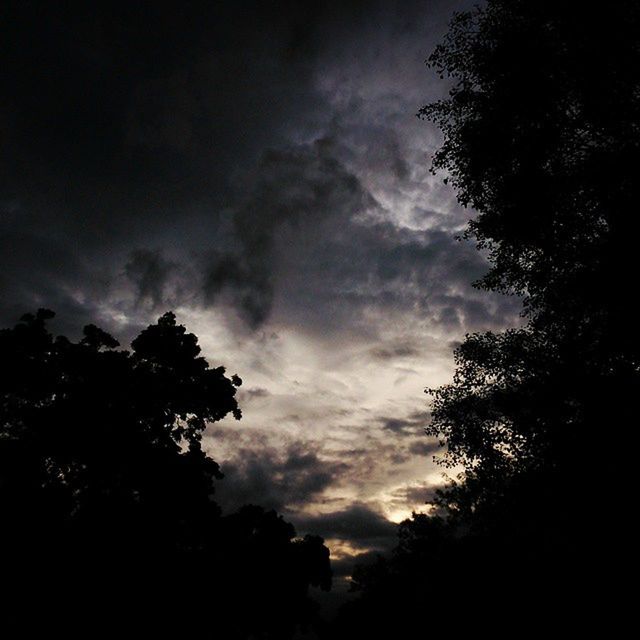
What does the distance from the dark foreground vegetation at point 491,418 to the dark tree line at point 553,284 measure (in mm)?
53

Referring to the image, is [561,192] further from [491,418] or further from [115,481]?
[115,481]

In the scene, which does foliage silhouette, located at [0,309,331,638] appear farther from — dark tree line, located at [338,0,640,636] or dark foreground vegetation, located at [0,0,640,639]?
dark tree line, located at [338,0,640,636]

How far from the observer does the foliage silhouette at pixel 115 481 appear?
20797 millimetres

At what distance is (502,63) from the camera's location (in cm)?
1296

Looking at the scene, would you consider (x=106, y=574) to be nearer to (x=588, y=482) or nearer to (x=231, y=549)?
(x=231, y=549)

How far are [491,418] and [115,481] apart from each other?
1959 centimetres

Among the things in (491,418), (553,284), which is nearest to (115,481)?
(491,418)

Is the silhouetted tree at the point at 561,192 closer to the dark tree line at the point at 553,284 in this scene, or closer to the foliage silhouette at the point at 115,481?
the dark tree line at the point at 553,284

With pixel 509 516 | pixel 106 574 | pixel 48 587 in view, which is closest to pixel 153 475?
pixel 106 574

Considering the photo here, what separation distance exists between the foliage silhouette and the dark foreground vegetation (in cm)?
9

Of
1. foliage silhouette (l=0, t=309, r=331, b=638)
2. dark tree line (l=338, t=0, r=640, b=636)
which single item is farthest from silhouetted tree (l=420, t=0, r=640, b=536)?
foliage silhouette (l=0, t=309, r=331, b=638)

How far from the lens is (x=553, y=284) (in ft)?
44.2

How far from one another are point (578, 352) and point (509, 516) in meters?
5.64

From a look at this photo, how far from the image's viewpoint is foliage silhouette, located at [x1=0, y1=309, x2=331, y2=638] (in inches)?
819
